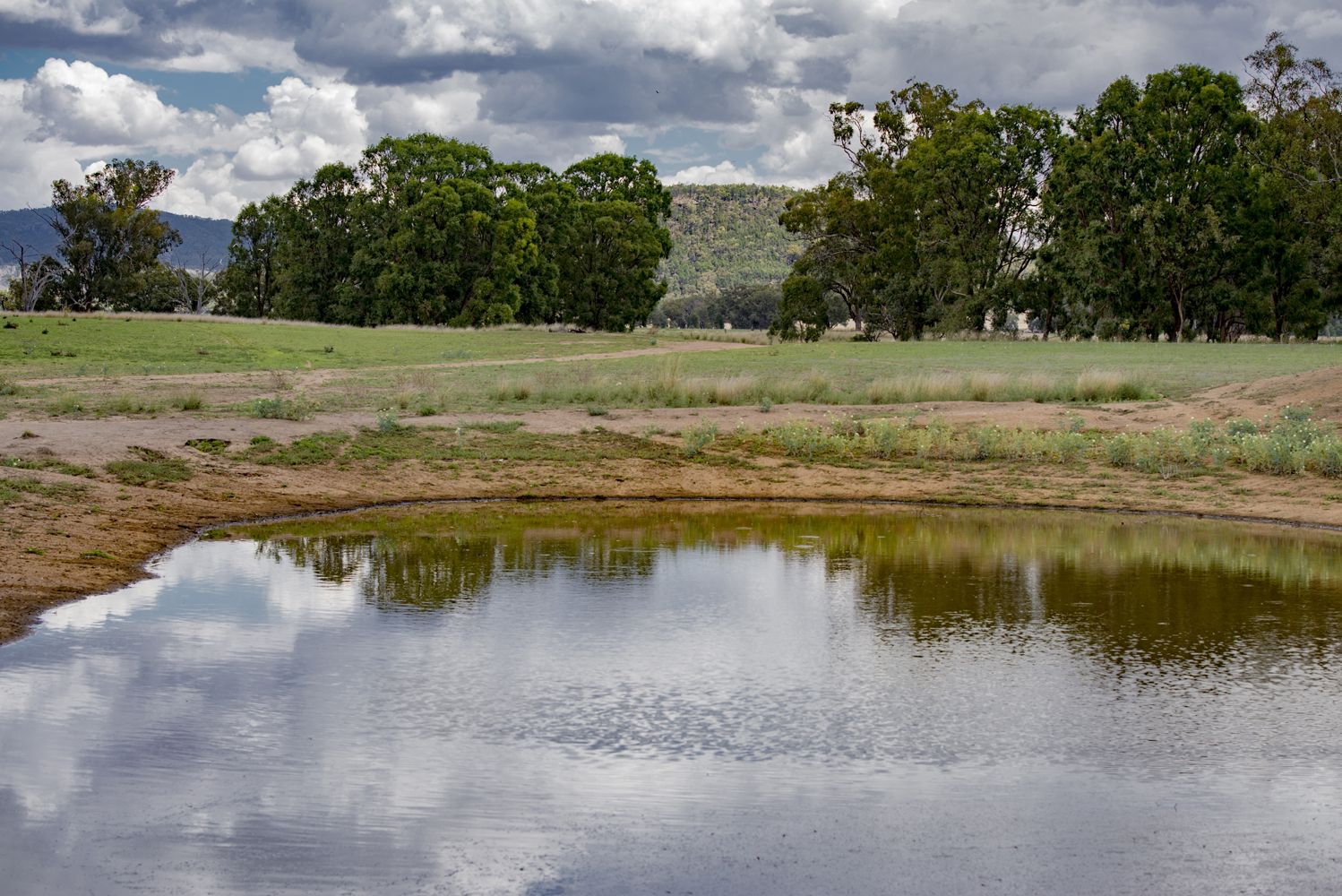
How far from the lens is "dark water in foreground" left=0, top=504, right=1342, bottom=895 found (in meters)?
6.17

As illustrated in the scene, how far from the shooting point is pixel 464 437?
23.8 metres

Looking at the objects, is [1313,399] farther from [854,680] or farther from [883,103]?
[883,103]

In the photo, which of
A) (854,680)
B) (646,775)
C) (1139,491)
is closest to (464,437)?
(1139,491)

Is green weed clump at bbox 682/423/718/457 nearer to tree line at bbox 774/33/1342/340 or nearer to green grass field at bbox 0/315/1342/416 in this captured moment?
green grass field at bbox 0/315/1342/416

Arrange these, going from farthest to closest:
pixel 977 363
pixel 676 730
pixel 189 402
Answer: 1. pixel 977 363
2. pixel 189 402
3. pixel 676 730

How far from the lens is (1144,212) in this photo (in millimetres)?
60969

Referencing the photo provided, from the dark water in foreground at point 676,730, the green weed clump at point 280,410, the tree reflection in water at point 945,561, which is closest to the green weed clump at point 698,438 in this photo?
the tree reflection in water at point 945,561

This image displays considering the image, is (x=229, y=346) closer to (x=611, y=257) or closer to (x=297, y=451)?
(x=297, y=451)

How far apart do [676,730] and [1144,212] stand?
2294 inches

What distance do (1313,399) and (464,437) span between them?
16.4 meters

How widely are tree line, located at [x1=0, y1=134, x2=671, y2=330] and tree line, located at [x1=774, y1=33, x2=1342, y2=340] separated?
20.7m

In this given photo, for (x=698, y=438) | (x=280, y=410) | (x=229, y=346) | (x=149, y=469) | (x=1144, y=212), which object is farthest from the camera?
(x=1144, y=212)

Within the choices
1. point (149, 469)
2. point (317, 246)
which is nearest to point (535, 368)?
point (149, 469)

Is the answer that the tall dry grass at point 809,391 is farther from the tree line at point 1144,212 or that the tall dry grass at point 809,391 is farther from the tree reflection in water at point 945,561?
the tree line at point 1144,212
